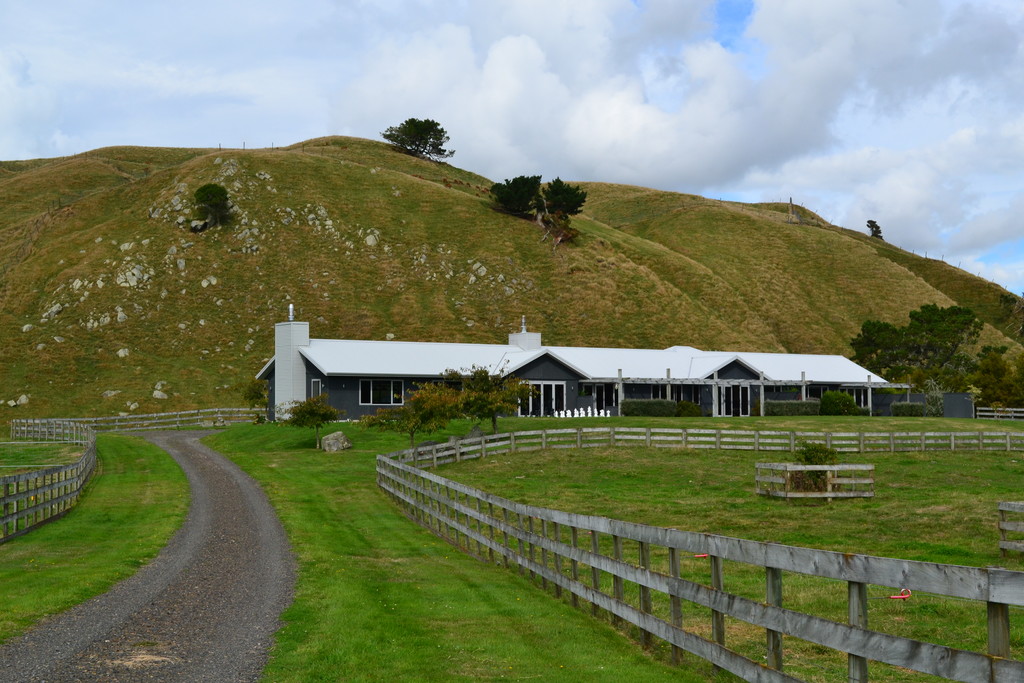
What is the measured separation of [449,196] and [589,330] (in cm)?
3682

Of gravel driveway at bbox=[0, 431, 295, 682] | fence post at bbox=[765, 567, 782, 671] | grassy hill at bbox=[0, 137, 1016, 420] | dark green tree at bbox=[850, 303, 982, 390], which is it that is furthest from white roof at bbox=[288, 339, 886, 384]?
fence post at bbox=[765, 567, 782, 671]

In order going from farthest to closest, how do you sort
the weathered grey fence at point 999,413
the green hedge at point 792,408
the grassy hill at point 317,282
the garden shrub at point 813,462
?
the grassy hill at point 317,282, the weathered grey fence at point 999,413, the green hedge at point 792,408, the garden shrub at point 813,462

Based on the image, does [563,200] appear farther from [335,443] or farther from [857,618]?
[857,618]

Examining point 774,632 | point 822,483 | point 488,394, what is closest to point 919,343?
point 488,394

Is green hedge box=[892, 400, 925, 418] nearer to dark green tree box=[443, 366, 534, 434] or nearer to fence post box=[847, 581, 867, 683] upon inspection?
dark green tree box=[443, 366, 534, 434]

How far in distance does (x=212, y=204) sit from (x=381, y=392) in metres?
56.3

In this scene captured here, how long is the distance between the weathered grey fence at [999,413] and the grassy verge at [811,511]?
34.3 m

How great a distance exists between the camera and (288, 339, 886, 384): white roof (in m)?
61.6

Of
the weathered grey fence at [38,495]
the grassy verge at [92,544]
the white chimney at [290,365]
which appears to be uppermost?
the white chimney at [290,365]

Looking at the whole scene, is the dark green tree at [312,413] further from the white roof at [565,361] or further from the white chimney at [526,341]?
the white chimney at [526,341]

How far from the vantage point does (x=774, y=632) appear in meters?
7.54

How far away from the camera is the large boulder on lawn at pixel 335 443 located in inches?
1789

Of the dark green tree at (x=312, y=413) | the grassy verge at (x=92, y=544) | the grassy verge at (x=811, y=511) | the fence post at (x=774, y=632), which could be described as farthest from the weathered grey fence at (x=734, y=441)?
the fence post at (x=774, y=632)

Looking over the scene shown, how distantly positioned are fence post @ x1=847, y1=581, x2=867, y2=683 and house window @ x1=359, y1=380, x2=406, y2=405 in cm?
5591
